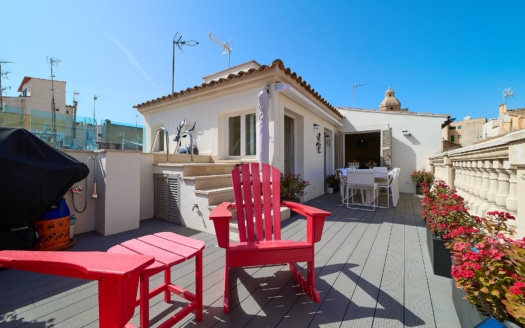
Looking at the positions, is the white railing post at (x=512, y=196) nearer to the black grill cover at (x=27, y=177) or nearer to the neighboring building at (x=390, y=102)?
the black grill cover at (x=27, y=177)

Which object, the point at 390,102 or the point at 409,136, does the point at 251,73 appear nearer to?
the point at 409,136

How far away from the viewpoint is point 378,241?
2826mm

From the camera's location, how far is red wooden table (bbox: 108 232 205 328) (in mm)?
1153

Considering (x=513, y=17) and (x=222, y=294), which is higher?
(x=513, y=17)

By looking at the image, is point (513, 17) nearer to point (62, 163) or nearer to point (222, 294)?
point (222, 294)

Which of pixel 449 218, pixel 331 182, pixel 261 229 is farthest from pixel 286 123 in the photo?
pixel 449 218

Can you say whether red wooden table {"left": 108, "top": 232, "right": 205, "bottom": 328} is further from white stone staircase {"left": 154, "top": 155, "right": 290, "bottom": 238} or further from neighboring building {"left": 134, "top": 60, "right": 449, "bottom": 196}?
neighboring building {"left": 134, "top": 60, "right": 449, "bottom": 196}

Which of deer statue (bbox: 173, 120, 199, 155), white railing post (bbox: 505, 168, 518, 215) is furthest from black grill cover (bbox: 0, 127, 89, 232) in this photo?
white railing post (bbox: 505, 168, 518, 215)

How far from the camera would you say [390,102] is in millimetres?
14773

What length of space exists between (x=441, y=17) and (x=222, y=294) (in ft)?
24.0

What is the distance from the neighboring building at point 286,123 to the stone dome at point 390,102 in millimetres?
8387

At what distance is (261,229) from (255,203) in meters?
0.26

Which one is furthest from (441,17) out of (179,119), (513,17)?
(179,119)

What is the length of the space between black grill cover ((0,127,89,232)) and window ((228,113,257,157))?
3.11 metres
